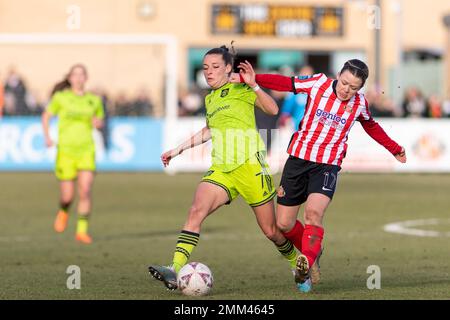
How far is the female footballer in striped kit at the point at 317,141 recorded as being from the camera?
9.66 m

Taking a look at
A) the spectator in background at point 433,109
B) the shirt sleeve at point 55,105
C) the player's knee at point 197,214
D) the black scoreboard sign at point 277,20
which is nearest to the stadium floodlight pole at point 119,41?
the spectator in background at point 433,109

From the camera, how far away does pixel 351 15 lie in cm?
4275

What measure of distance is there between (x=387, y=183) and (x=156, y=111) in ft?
24.4

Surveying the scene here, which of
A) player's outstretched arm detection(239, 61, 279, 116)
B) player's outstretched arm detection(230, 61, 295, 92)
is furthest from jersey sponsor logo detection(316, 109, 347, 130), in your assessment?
player's outstretched arm detection(239, 61, 279, 116)

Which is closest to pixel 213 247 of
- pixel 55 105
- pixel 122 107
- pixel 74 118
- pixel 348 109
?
pixel 74 118

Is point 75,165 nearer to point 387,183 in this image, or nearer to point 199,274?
point 199,274

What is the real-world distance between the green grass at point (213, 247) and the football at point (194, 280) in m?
0.09

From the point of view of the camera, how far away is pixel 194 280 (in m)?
9.34

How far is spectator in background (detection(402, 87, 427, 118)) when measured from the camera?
2967cm

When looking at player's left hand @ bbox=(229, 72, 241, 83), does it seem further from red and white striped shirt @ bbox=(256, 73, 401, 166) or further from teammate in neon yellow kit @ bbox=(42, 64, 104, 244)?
teammate in neon yellow kit @ bbox=(42, 64, 104, 244)

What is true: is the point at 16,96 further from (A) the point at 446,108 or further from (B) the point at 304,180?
(B) the point at 304,180

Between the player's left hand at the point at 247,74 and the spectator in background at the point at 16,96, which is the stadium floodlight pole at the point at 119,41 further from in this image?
the player's left hand at the point at 247,74
